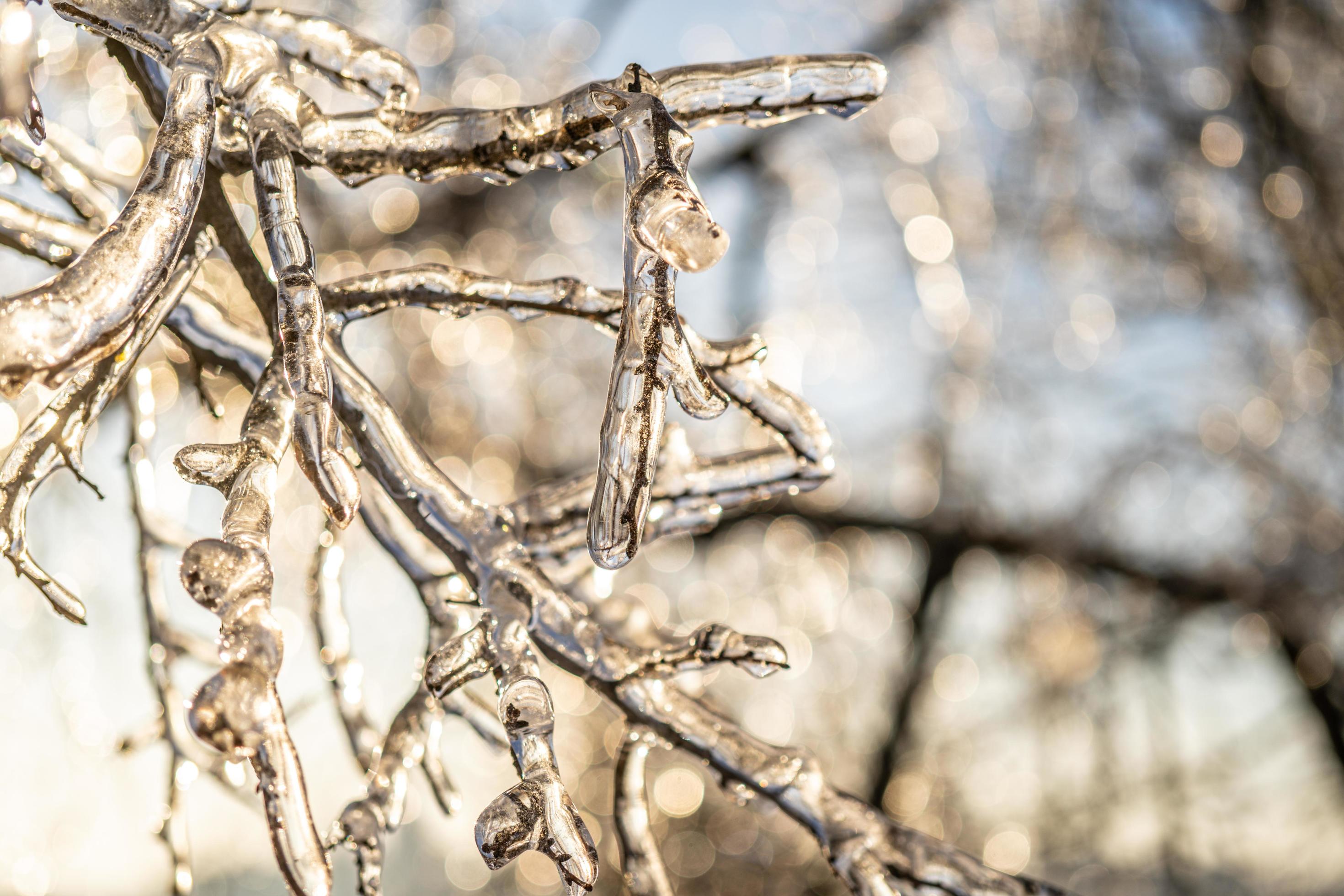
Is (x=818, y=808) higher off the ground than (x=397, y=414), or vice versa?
(x=397, y=414)

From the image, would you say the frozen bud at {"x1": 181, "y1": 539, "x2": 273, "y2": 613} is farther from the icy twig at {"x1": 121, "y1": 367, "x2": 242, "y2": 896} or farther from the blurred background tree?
the blurred background tree

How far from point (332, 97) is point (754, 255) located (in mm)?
492

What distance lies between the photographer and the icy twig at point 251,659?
0.40ft

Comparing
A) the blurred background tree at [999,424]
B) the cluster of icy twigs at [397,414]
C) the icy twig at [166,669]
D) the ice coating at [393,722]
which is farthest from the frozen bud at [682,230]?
the blurred background tree at [999,424]

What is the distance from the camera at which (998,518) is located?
3.38 ft

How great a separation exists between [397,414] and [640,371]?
0.09 meters

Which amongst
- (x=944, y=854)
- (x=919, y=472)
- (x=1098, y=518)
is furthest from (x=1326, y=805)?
(x=944, y=854)

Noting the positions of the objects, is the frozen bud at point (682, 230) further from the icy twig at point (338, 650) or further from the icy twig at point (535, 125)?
the icy twig at point (338, 650)

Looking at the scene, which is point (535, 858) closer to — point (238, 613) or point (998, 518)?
point (998, 518)

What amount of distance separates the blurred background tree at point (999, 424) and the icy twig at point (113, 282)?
0.79m

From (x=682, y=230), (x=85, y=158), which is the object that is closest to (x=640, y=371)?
(x=682, y=230)

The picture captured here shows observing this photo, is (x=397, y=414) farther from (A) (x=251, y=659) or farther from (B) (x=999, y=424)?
(B) (x=999, y=424)

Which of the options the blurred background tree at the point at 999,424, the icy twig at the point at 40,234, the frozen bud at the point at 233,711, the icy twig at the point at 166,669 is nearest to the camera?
the frozen bud at the point at 233,711

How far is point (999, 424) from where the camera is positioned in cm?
106
